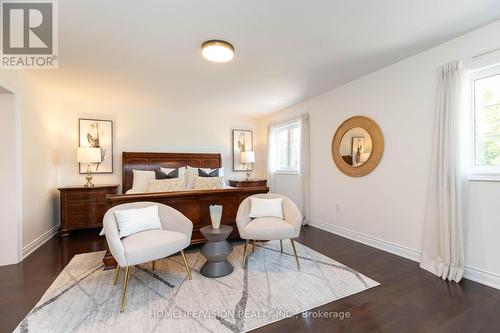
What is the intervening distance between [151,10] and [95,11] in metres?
0.47

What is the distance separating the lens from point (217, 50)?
8.11ft

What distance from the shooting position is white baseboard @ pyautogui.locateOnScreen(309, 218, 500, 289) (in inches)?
87.6

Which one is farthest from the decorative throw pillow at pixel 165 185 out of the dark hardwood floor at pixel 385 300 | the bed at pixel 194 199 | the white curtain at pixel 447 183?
the white curtain at pixel 447 183

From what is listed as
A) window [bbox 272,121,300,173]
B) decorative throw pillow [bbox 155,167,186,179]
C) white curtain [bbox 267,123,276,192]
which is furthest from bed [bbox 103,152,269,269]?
white curtain [bbox 267,123,276,192]

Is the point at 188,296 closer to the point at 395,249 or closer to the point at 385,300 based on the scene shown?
the point at 385,300

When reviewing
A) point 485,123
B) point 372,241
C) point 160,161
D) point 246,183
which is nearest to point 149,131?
point 160,161

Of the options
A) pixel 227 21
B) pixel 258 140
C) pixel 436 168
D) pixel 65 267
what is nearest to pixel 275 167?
pixel 258 140

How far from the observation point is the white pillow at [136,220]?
229 centimetres

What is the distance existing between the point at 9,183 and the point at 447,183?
5.03 m

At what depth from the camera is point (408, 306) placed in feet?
6.26

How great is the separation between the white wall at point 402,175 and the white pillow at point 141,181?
3233 millimetres

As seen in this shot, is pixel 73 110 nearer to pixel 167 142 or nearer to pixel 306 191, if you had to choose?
pixel 167 142

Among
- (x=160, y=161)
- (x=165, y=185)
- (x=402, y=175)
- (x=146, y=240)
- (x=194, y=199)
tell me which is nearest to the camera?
(x=146, y=240)

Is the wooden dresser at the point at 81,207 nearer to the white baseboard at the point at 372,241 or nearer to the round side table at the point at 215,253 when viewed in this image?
the round side table at the point at 215,253
